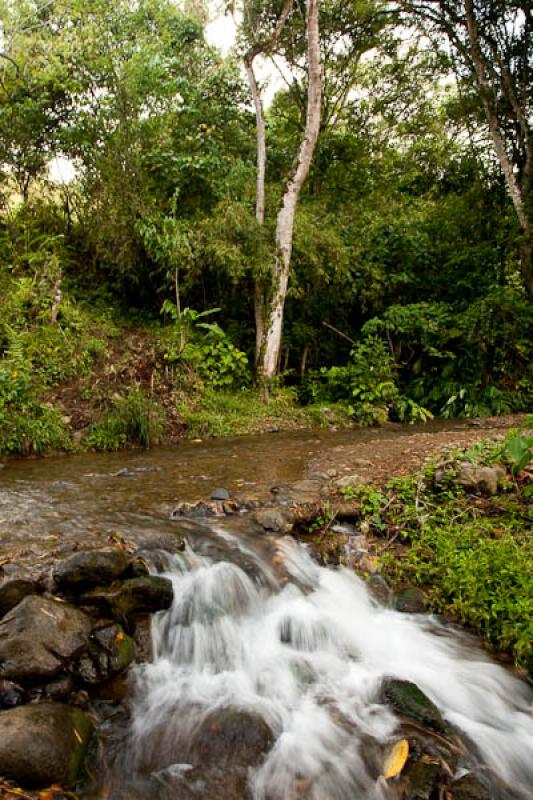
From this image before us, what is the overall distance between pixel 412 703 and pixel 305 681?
24.7 inches

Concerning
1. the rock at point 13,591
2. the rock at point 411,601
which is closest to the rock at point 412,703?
the rock at point 411,601

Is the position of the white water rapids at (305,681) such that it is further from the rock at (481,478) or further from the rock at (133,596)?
the rock at (481,478)

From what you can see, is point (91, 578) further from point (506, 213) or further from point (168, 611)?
point (506, 213)

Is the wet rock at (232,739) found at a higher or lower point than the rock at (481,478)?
lower

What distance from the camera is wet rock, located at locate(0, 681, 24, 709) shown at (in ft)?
7.38

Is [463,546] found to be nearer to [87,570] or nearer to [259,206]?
[87,570]

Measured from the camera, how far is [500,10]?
34.8 ft

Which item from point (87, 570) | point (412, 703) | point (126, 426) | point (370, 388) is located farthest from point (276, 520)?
point (370, 388)

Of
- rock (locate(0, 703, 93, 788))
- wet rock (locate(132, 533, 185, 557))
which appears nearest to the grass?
wet rock (locate(132, 533, 185, 557))

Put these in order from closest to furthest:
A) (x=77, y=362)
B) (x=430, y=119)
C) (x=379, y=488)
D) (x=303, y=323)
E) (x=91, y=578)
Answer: (x=91, y=578)
(x=379, y=488)
(x=77, y=362)
(x=303, y=323)
(x=430, y=119)

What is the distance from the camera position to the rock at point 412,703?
2.45 m

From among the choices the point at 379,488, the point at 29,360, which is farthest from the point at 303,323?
the point at 379,488

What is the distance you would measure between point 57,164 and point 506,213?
35.0ft

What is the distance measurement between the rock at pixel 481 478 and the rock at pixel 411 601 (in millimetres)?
1424
